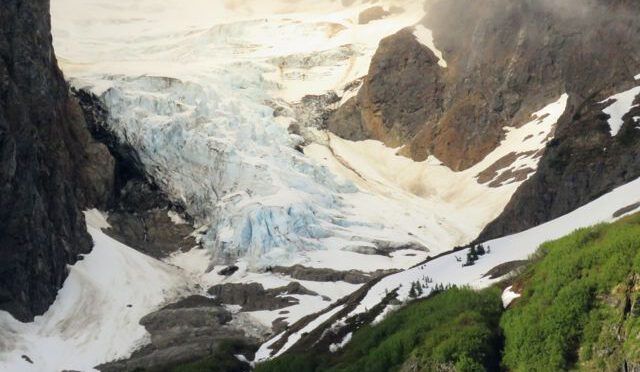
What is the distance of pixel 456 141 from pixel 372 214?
27.0 meters

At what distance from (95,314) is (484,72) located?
7464 cm

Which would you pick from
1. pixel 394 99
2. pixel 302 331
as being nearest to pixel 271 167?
pixel 394 99

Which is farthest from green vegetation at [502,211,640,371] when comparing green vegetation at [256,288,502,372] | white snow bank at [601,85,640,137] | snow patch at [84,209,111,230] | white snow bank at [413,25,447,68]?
white snow bank at [413,25,447,68]

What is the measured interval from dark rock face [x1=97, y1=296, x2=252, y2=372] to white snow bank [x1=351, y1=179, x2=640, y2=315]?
24.9 meters

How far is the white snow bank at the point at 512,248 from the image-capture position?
43156 mm

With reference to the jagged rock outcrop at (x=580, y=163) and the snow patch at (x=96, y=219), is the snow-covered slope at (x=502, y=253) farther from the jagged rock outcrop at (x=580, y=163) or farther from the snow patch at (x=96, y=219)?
the snow patch at (x=96, y=219)

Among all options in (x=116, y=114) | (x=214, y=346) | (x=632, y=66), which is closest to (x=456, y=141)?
(x=632, y=66)

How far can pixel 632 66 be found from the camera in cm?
10388

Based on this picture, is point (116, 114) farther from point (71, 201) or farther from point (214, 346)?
point (214, 346)

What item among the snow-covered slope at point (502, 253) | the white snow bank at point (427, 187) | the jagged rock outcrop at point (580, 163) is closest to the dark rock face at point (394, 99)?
the white snow bank at point (427, 187)

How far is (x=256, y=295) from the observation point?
9619 centimetres

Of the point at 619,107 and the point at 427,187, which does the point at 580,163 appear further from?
the point at 427,187

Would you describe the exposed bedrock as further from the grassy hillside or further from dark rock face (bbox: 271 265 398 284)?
the grassy hillside

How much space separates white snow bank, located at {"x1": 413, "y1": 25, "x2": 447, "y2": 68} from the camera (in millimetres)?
152250
